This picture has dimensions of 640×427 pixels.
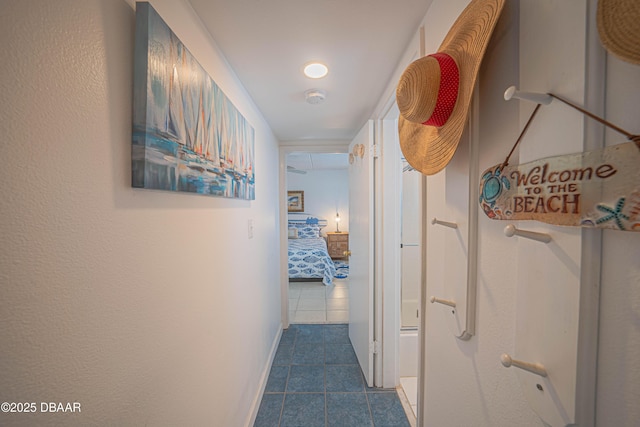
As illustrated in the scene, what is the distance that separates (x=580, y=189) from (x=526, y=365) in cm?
33

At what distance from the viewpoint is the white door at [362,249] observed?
1568mm

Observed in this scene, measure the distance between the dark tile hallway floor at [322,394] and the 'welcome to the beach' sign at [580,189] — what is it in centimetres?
162

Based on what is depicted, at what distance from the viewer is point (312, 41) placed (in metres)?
0.93

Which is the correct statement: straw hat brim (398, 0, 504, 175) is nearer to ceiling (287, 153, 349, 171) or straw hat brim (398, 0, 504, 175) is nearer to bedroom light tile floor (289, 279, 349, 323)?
bedroom light tile floor (289, 279, 349, 323)

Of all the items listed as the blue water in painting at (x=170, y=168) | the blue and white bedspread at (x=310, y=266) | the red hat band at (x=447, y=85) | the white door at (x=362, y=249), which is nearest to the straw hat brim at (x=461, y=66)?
the red hat band at (x=447, y=85)

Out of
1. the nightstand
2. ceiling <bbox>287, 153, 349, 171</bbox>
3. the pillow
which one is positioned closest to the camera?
ceiling <bbox>287, 153, 349, 171</bbox>

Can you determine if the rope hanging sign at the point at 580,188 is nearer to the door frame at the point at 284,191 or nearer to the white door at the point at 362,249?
the white door at the point at 362,249

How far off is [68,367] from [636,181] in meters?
0.94

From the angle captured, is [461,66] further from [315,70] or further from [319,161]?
[319,161]

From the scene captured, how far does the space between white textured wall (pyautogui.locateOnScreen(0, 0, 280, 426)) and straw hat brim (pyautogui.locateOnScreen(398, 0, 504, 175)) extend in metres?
0.82

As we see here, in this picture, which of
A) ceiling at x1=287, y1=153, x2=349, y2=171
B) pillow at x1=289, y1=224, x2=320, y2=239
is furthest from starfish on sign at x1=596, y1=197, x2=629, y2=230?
pillow at x1=289, y1=224, x2=320, y2=239

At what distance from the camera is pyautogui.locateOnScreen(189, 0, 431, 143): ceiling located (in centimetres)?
78

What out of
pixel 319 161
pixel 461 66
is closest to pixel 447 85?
pixel 461 66

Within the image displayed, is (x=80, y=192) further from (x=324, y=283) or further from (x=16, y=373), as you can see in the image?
(x=324, y=283)
